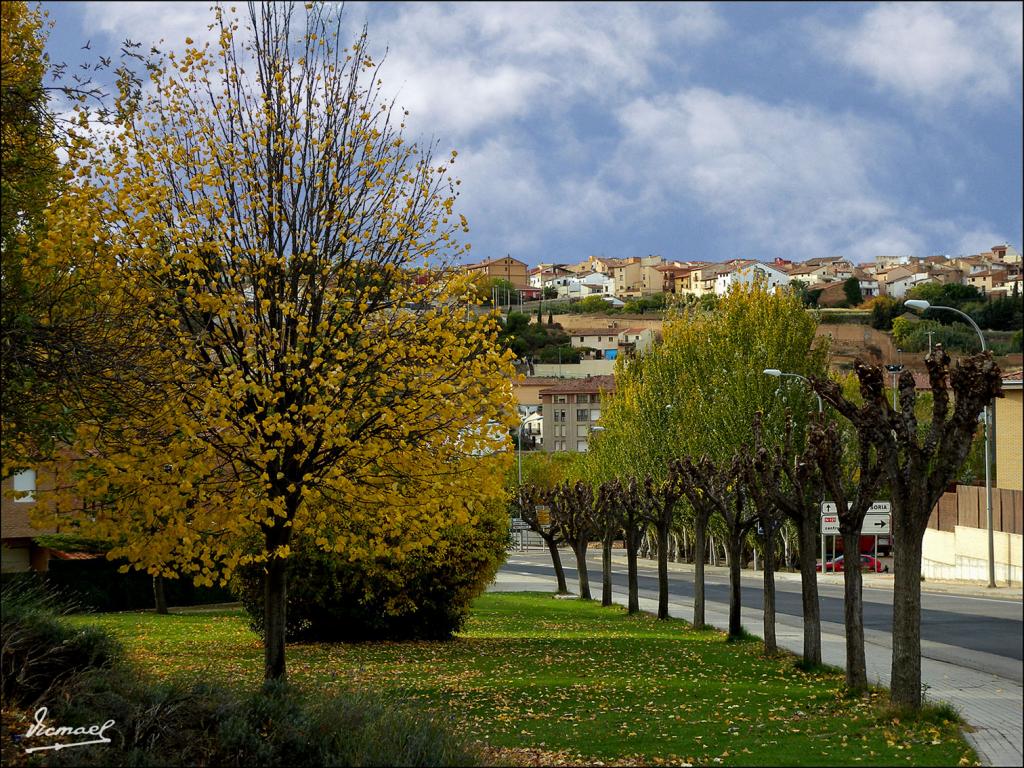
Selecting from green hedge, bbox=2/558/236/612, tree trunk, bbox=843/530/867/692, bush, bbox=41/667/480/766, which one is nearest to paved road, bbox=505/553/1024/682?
tree trunk, bbox=843/530/867/692

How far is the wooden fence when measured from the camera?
37.3 meters

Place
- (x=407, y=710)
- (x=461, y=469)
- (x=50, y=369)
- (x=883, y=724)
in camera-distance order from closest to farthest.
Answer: (x=50, y=369) < (x=407, y=710) < (x=883, y=724) < (x=461, y=469)

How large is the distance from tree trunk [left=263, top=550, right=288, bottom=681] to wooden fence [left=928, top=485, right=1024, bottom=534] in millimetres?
27869

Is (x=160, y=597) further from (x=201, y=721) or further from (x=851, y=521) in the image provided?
→ (x=201, y=721)

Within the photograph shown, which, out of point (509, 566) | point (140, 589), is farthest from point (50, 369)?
point (509, 566)

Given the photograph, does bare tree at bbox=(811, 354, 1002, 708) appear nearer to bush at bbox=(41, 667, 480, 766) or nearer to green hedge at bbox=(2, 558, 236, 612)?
bush at bbox=(41, 667, 480, 766)

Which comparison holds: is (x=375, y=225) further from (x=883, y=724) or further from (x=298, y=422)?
(x=883, y=724)

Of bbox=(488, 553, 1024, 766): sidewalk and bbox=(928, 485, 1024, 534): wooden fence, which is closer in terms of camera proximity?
bbox=(488, 553, 1024, 766): sidewalk

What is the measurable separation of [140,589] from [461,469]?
24948 millimetres

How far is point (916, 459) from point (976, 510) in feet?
103

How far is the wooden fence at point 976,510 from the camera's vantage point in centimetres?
3734

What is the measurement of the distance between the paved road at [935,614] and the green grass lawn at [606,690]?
3.58 m

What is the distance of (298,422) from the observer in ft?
41.2

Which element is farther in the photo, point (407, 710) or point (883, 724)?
point (883, 724)
